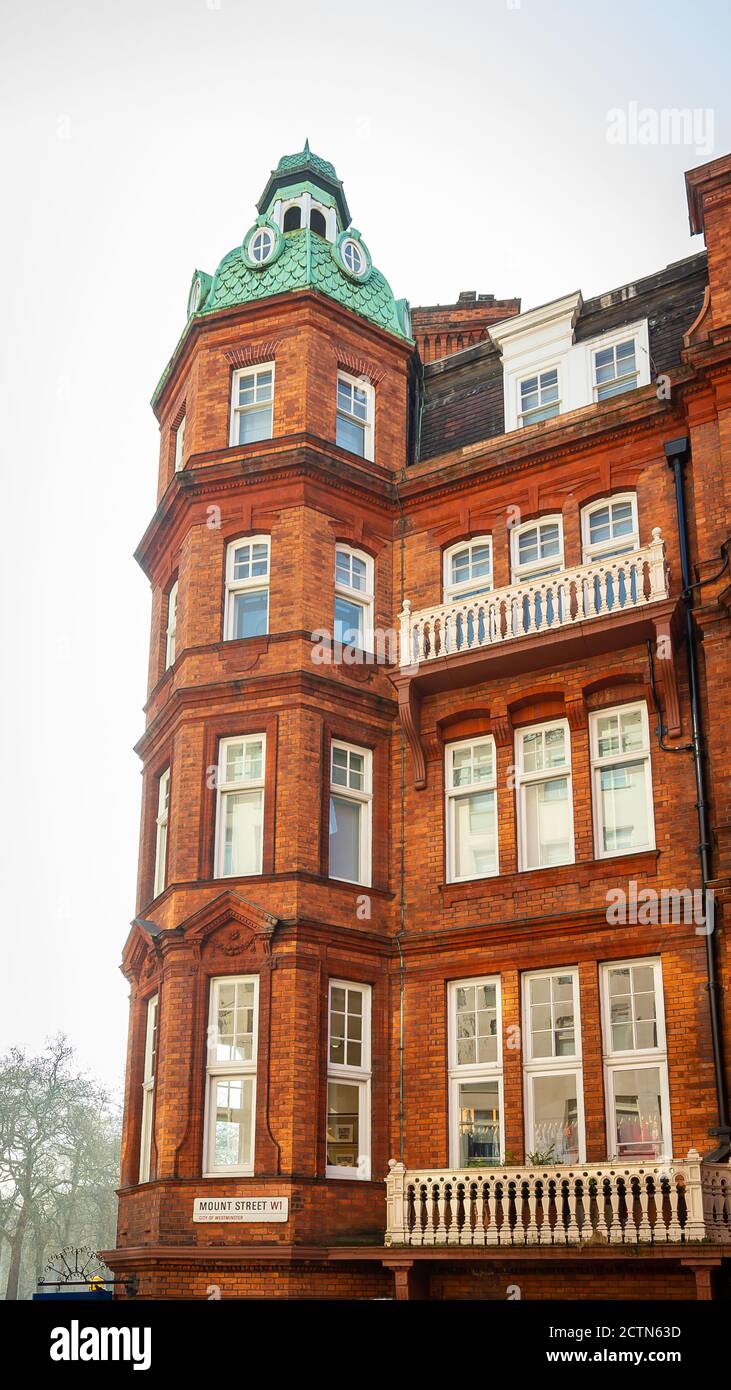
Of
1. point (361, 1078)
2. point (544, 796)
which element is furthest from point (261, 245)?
point (361, 1078)

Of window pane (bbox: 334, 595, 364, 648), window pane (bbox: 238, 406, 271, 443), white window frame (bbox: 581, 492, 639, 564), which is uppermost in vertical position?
window pane (bbox: 238, 406, 271, 443)

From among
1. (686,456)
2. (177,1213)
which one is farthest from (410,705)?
(177,1213)

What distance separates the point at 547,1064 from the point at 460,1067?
1.44 meters

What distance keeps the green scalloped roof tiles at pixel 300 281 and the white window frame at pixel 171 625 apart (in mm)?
4954

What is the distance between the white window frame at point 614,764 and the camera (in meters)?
20.7

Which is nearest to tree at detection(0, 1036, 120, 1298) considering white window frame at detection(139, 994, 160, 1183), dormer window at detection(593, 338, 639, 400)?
white window frame at detection(139, 994, 160, 1183)

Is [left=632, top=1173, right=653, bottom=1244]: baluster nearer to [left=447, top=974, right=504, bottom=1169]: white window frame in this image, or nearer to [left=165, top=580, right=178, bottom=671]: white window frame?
[left=447, top=974, right=504, bottom=1169]: white window frame

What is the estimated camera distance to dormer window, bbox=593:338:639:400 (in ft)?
79.2

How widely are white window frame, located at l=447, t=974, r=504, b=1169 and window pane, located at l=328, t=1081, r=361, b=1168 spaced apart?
1.36 metres

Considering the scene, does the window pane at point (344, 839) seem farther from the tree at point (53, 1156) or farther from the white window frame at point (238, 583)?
the tree at point (53, 1156)

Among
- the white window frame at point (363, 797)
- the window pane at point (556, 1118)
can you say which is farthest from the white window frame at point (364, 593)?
the window pane at point (556, 1118)

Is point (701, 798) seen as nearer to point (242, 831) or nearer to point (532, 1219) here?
point (532, 1219)
